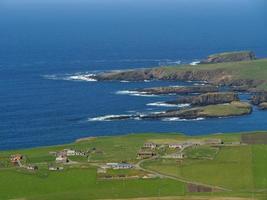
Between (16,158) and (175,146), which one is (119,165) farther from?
(16,158)

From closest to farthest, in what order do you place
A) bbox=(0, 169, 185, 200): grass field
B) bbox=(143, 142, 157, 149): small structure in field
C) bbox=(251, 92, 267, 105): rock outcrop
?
bbox=(0, 169, 185, 200): grass field, bbox=(143, 142, 157, 149): small structure in field, bbox=(251, 92, 267, 105): rock outcrop

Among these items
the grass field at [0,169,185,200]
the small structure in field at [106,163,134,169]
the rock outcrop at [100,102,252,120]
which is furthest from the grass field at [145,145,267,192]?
the rock outcrop at [100,102,252,120]

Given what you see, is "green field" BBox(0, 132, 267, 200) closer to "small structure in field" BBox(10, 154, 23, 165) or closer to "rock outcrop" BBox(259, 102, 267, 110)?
"small structure in field" BBox(10, 154, 23, 165)

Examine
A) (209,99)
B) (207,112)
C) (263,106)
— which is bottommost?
(207,112)

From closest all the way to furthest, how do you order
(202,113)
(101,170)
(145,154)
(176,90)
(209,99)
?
(101,170)
(145,154)
(202,113)
(209,99)
(176,90)

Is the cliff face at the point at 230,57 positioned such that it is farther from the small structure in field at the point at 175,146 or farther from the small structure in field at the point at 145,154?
the small structure in field at the point at 145,154

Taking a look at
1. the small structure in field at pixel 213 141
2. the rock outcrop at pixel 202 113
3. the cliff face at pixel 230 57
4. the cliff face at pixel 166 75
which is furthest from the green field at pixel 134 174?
the cliff face at pixel 230 57

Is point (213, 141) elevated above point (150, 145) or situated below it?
above

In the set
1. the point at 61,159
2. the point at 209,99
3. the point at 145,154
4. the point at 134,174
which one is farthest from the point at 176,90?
the point at 134,174
